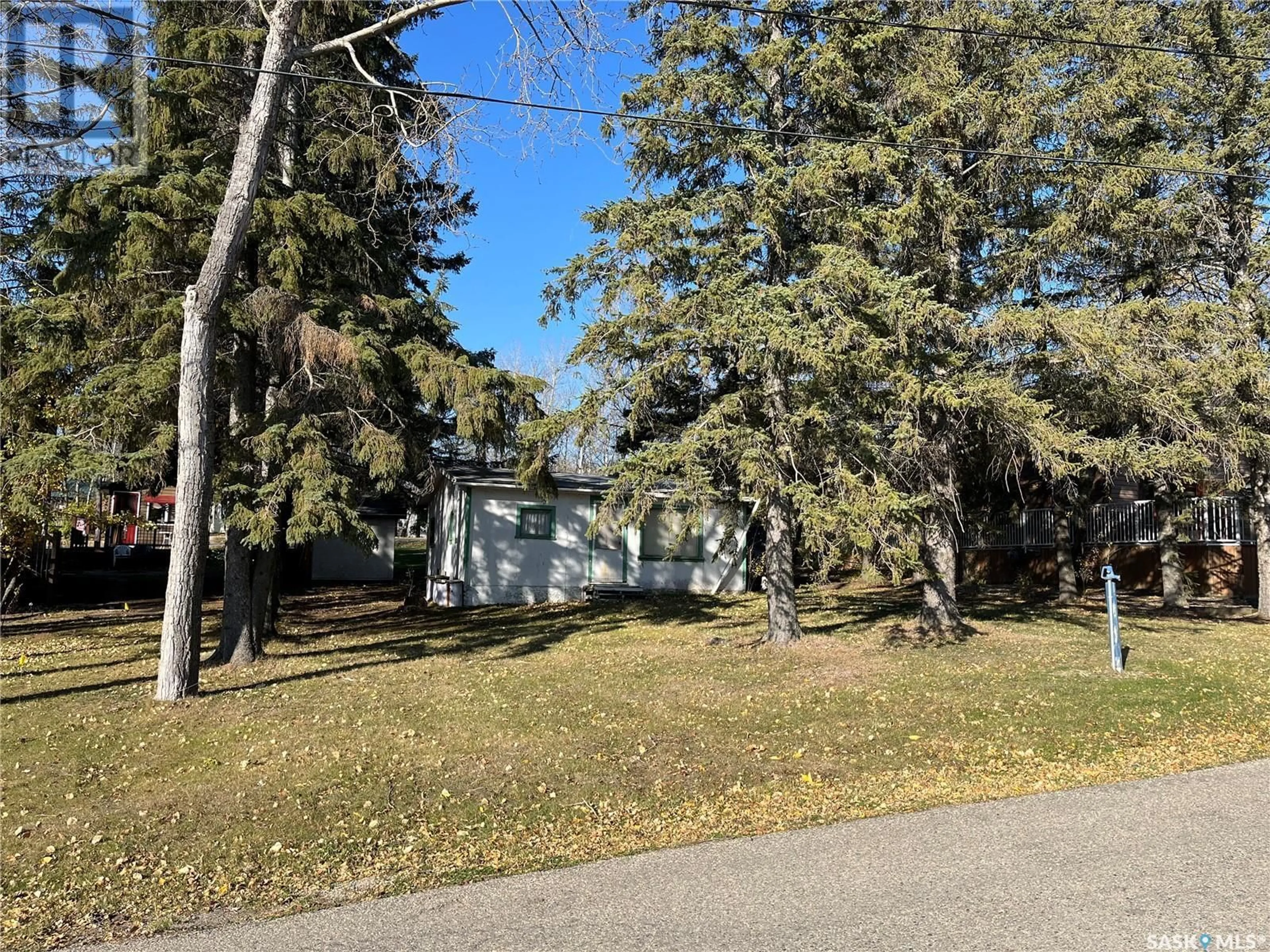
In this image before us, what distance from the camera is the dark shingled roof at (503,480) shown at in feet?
58.2

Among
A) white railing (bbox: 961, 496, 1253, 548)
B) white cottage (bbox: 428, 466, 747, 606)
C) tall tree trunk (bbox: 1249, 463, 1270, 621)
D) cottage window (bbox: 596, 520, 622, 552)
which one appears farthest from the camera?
cottage window (bbox: 596, 520, 622, 552)

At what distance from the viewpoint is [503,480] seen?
58.6 ft

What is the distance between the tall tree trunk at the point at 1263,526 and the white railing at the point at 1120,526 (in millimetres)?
365

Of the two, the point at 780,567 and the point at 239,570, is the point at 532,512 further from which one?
the point at 239,570

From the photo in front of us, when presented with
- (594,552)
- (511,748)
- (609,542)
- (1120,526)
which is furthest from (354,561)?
(1120,526)

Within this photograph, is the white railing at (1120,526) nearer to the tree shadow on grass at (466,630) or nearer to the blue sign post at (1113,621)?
the blue sign post at (1113,621)

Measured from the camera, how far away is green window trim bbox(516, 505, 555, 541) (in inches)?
719

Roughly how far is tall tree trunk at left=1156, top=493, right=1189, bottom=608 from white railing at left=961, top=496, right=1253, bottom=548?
21 centimetres

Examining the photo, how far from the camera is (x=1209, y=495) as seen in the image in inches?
556

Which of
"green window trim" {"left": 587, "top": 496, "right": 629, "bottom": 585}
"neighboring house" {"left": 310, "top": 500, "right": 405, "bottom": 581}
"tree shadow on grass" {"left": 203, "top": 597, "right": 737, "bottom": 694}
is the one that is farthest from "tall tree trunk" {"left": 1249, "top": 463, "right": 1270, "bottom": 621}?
"neighboring house" {"left": 310, "top": 500, "right": 405, "bottom": 581}

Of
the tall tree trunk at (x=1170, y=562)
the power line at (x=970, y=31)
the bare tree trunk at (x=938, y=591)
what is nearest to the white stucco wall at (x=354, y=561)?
the bare tree trunk at (x=938, y=591)

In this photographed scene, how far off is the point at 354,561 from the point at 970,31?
2361cm

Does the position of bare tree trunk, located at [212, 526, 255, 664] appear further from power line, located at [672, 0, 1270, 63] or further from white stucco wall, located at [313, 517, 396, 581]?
white stucco wall, located at [313, 517, 396, 581]

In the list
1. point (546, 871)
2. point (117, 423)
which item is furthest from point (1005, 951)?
point (117, 423)
